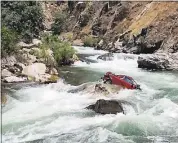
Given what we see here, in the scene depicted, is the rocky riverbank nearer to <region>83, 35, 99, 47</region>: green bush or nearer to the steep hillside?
the steep hillside

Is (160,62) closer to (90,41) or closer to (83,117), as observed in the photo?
(83,117)

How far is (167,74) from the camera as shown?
39281mm

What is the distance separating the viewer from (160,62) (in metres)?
42.6

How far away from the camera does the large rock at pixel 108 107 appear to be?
24.4m

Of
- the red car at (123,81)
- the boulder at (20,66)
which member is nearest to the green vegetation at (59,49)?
the boulder at (20,66)

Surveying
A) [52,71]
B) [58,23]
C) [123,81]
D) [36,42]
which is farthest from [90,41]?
[123,81]

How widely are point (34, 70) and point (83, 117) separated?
575 inches

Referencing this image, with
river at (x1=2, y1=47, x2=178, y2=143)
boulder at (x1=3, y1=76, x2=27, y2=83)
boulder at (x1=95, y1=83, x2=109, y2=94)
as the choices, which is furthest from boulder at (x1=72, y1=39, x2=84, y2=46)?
boulder at (x1=95, y1=83, x2=109, y2=94)

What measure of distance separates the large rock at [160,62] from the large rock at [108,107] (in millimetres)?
18488

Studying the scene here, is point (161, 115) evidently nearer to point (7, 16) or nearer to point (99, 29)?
point (7, 16)

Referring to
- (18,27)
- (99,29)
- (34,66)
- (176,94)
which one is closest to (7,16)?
(18,27)

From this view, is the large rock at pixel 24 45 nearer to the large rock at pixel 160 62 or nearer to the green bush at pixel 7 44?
the green bush at pixel 7 44

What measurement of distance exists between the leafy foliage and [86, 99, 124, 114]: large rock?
22.3m

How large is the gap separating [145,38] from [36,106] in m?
30.3
